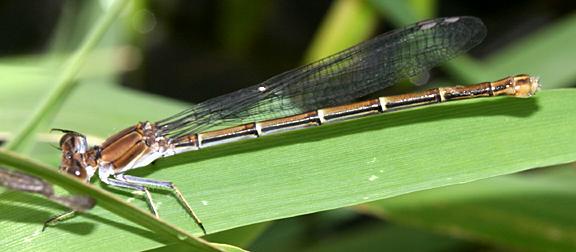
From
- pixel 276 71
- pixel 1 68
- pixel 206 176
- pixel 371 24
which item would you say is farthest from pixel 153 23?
pixel 206 176

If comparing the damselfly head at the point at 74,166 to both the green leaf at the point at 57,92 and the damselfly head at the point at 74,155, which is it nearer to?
the damselfly head at the point at 74,155

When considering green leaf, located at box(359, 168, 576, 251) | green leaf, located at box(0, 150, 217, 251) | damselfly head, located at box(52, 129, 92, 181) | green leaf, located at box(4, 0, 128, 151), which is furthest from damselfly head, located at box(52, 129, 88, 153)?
green leaf, located at box(359, 168, 576, 251)

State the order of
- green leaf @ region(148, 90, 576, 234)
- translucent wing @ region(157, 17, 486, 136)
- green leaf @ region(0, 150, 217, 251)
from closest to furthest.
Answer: green leaf @ region(0, 150, 217, 251)
green leaf @ region(148, 90, 576, 234)
translucent wing @ region(157, 17, 486, 136)

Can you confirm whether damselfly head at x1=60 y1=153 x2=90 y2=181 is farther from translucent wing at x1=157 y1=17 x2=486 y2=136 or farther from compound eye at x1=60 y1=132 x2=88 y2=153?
translucent wing at x1=157 y1=17 x2=486 y2=136

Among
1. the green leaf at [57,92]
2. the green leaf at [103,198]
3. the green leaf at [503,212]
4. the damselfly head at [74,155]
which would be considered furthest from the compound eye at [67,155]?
the green leaf at [503,212]

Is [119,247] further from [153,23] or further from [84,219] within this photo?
[153,23]

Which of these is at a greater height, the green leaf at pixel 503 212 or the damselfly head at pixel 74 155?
the damselfly head at pixel 74 155

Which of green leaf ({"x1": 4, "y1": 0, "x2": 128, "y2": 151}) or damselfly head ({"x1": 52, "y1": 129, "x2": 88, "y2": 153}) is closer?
green leaf ({"x1": 4, "y1": 0, "x2": 128, "y2": 151})
